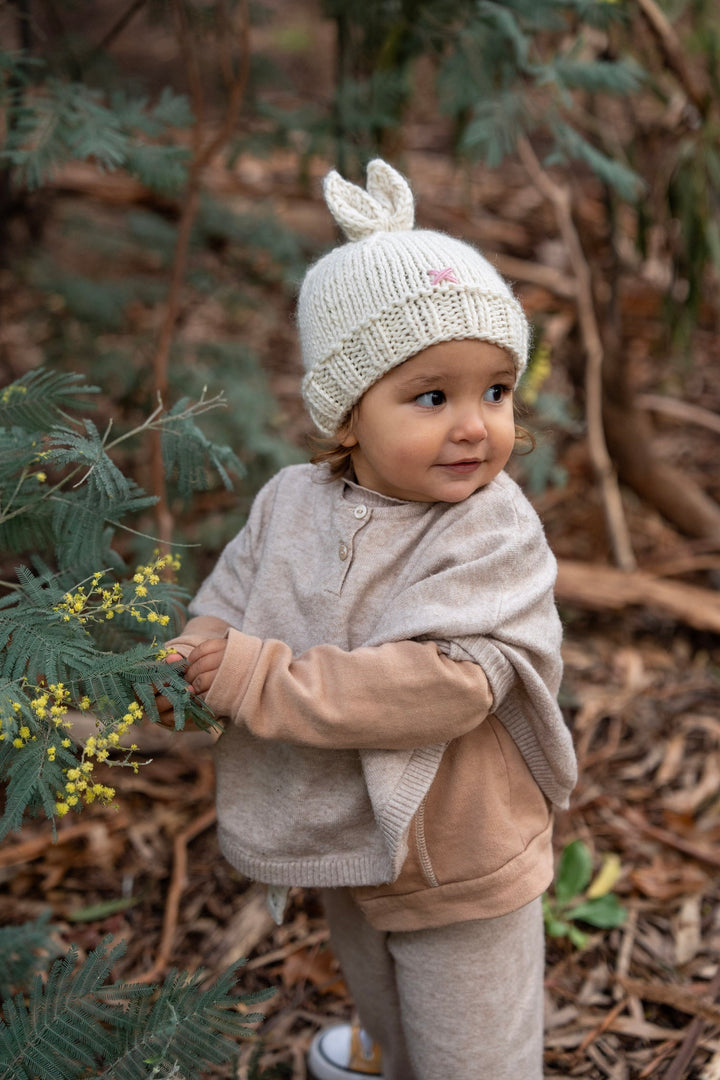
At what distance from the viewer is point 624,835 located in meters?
2.78

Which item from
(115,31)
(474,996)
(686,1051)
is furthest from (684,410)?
(474,996)

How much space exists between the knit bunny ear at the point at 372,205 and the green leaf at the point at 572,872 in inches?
66.3

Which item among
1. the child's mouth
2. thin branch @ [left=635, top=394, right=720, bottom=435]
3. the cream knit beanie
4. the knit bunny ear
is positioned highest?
the knit bunny ear

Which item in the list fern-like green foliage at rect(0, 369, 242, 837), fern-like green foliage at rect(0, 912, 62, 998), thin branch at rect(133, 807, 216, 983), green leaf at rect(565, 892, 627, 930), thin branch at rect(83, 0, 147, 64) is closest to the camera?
fern-like green foliage at rect(0, 369, 242, 837)

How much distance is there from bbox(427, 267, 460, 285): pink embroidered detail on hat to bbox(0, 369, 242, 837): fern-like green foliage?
0.48 metres

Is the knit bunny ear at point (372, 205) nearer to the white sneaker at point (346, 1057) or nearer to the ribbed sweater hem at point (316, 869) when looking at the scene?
the ribbed sweater hem at point (316, 869)

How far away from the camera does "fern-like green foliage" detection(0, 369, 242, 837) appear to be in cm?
132

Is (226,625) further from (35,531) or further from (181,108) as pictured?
(181,108)

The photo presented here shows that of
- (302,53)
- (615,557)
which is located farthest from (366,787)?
(302,53)

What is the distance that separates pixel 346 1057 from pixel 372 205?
69.1 inches

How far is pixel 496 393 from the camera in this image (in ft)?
5.20

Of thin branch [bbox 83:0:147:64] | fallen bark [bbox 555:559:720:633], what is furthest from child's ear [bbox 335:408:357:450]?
fallen bark [bbox 555:559:720:633]

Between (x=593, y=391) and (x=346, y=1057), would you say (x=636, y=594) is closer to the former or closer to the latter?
(x=593, y=391)

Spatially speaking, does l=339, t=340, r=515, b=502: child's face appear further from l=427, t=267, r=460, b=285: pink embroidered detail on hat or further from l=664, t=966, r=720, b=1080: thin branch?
l=664, t=966, r=720, b=1080: thin branch
